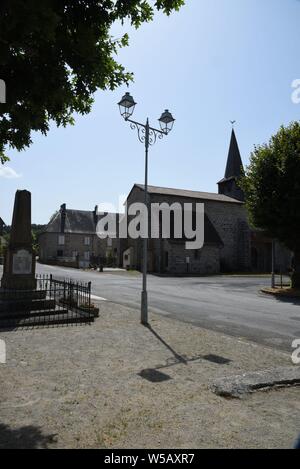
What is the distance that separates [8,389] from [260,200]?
1853 cm

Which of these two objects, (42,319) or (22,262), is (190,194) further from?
(42,319)

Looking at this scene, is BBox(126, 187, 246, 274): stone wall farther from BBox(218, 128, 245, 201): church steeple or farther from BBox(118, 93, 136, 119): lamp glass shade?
BBox(118, 93, 136, 119): lamp glass shade

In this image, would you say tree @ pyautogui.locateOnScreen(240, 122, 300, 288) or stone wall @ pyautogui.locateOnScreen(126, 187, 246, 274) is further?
stone wall @ pyautogui.locateOnScreen(126, 187, 246, 274)

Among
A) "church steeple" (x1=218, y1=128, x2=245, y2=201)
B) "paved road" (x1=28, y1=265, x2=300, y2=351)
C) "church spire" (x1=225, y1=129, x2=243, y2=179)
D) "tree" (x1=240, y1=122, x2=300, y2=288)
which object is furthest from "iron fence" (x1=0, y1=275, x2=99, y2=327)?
"church spire" (x1=225, y1=129, x2=243, y2=179)

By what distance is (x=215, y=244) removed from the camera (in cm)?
4244

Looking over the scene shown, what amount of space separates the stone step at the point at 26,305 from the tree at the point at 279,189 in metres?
13.5

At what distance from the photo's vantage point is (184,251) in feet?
132

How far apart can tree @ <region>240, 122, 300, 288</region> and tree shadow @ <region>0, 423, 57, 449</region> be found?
18212mm

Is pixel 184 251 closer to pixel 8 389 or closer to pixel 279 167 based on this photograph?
pixel 279 167

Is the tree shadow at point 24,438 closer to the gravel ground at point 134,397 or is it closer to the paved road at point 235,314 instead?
the gravel ground at point 134,397

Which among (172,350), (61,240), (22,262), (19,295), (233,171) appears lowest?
(172,350)

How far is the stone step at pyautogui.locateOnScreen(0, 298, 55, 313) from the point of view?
11.3m

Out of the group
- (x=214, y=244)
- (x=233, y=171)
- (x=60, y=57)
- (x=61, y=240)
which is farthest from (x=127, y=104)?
(x=61, y=240)

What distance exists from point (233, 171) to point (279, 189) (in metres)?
32.6
